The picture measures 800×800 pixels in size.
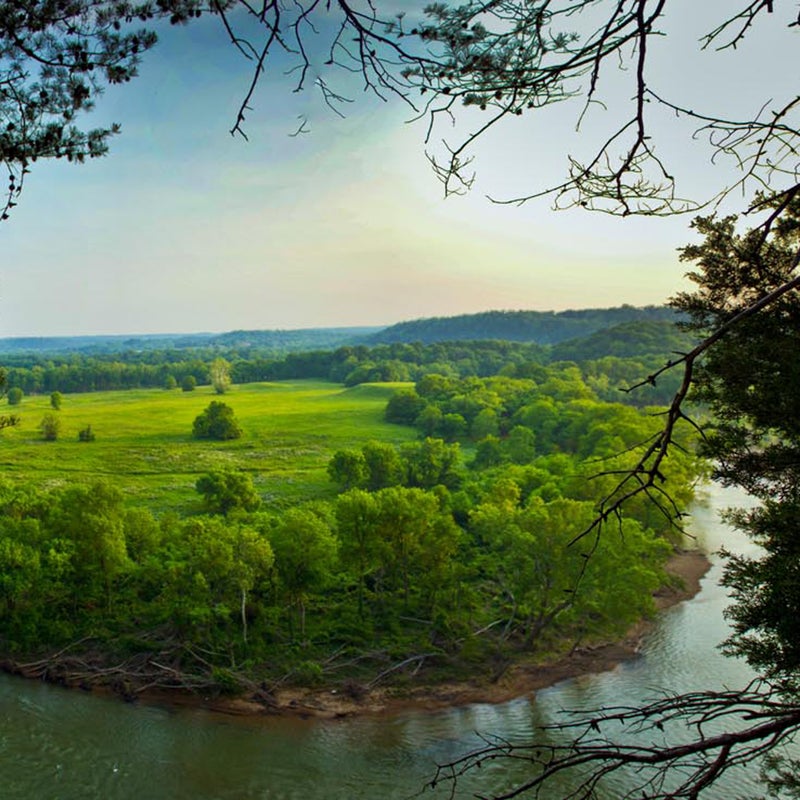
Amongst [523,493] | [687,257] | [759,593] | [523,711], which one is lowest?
[523,711]

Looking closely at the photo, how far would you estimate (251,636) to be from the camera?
18.5 metres

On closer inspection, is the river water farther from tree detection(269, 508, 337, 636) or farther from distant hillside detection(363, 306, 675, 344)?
distant hillside detection(363, 306, 675, 344)

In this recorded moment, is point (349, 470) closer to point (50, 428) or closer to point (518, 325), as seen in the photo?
point (50, 428)

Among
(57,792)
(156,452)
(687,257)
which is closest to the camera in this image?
(687,257)

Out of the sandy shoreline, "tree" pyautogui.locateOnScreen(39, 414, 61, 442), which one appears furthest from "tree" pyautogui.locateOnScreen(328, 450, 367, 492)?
"tree" pyautogui.locateOnScreen(39, 414, 61, 442)

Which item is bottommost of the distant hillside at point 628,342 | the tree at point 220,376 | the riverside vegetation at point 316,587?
the riverside vegetation at point 316,587

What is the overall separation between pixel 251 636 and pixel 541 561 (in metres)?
8.01

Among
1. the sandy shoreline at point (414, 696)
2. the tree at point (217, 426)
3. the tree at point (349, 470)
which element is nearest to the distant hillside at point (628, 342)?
the tree at point (217, 426)

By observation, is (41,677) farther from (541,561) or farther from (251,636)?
(541,561)

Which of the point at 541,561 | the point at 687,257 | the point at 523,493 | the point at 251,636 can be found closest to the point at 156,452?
the point at 523,493

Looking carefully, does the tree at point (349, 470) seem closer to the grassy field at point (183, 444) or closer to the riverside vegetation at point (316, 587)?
the grassy field at point (183, 444)

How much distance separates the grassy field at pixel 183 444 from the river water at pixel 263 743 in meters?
18.0

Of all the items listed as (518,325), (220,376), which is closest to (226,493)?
(220,376)

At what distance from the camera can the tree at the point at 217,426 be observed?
54.0m
